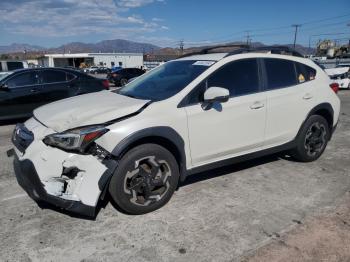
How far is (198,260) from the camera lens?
2.75 metres

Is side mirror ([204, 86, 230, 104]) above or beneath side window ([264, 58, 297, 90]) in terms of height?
beneath

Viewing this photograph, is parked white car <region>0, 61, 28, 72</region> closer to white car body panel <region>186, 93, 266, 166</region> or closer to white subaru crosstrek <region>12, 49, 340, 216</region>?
white subaru crosstrek <region>12, 49, 340, 216</region>

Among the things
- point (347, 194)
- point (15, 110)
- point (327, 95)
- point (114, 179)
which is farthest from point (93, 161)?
point (15, 110)

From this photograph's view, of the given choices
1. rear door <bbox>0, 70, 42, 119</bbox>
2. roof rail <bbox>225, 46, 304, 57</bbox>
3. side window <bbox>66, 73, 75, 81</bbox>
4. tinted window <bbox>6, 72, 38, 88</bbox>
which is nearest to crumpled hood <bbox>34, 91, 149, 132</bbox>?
roof rail <bbox>225, 46, 304, 57</bbox>

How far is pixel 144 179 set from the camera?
11.1ft

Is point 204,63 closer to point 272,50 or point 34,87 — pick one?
point 272,50

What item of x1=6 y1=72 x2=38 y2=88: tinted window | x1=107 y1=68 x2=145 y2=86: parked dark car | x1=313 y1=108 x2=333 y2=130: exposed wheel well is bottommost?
x1=107 y1=68 x2=145 y2=86: parked dark car

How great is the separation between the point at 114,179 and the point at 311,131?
10.8 feet

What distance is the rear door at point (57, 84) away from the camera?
28.2ft

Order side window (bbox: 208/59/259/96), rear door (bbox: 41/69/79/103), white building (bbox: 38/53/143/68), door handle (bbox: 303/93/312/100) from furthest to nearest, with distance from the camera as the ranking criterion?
white building (bbox: 38/53/143/68) → rear door (bbox: 41/69/79/103) → door handle (bbox: 303/93/312/100) → side window (bbox: 208/59/259/96)

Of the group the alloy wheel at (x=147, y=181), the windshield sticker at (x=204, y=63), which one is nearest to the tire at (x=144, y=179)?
the alloy wheel at (x=147, y=181)

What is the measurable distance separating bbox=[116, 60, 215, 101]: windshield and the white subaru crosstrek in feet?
0.07

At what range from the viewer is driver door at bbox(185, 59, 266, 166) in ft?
12.2

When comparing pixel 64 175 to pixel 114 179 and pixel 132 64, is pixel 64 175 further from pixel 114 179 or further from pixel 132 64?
pixel 132 64
